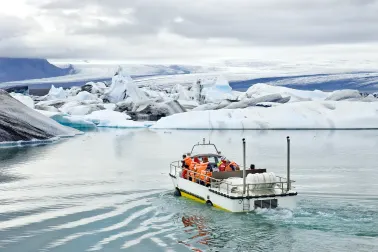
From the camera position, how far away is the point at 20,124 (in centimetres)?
4019

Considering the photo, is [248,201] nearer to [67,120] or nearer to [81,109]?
[67,120]

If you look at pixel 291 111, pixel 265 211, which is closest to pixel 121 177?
pixel 265 211

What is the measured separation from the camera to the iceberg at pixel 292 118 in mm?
53688

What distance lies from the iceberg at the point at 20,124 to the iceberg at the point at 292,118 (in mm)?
15869

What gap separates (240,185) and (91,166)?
13731 mm

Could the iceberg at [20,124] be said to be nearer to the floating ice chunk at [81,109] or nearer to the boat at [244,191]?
the floating ice chunk at [81,109]

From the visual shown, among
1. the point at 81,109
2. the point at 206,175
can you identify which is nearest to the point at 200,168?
the point at 206,175

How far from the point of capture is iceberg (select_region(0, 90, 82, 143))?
39125mm

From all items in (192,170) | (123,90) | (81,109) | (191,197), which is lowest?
(191,197)

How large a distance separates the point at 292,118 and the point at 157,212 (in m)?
40.3

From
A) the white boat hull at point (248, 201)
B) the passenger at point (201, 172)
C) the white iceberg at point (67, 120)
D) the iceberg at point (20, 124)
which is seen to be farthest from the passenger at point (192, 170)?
the white iceberg at point (67, 120)

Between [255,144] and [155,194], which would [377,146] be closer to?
[255,144]

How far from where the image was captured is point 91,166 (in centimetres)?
2688

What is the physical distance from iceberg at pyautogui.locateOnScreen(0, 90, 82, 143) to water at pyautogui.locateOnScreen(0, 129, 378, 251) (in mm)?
10390
